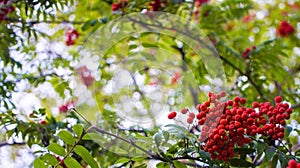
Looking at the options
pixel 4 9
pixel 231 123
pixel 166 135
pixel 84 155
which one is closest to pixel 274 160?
pixel 231 123

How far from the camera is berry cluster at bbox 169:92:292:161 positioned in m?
1.07

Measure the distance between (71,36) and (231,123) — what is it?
157 cm

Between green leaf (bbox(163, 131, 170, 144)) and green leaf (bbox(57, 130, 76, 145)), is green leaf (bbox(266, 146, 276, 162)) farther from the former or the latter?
green leaf (bbox(57, 130, 76, 145))

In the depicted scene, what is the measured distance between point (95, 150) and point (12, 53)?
54cm

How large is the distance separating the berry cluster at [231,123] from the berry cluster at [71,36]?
1.40 metres

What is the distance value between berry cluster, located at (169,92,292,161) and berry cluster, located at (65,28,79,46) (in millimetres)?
1396

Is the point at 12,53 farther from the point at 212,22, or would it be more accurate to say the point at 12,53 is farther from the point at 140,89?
the point at 212,22

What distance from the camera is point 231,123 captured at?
3.56 ft

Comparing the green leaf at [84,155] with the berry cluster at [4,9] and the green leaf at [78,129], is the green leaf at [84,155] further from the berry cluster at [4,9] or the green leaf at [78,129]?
the berry cluster at [4,9]

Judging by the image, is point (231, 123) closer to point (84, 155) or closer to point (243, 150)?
point (243, 150)

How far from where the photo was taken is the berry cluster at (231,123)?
1070 mm

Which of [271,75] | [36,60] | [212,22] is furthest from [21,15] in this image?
[271,75]

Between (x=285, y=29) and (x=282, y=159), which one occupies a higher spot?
(x=282, y=159)

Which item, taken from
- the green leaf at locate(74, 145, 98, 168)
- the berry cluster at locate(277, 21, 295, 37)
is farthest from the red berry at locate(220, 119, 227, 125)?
the berry cluster at locate(277, 21, 295, 37)
